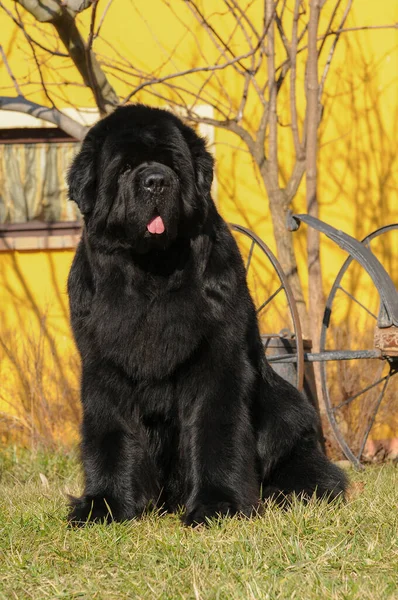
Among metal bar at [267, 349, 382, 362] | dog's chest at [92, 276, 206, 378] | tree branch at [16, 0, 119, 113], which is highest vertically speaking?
tree branch at [16, 0, 119, 113]

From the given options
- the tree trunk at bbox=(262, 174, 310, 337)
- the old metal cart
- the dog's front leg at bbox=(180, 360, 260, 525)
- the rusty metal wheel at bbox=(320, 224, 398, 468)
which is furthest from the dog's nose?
the tree trunk at bbox=(262, 174, 310, 337)

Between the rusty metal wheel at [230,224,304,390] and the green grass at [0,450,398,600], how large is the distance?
1.20 metres

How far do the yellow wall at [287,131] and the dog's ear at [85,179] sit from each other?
10.3ft

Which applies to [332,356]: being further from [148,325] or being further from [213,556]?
[213,556]

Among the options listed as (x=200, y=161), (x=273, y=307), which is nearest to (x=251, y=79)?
(x=273, y=307)

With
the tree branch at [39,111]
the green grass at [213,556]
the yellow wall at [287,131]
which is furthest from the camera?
the yellow wall at [287,131]

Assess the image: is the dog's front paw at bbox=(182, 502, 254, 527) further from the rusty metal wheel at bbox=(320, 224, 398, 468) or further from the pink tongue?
the rusty metal wheel at bbox=(320, 224, 398, 468)

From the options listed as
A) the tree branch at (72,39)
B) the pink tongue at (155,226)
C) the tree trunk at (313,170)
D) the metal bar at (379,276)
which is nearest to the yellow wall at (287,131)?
the tree trunk at (313,170)

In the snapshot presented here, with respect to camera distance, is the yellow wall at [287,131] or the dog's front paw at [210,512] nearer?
the dog's front paw at [210,512]

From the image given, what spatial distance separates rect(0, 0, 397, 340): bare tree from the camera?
14.1 feet

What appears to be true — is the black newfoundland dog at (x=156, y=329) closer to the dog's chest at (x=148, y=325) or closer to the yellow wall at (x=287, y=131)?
the dog's chest at (x=148, y=325)

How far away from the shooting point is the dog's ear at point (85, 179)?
8.68 ft

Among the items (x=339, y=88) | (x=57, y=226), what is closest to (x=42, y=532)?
(x=57, y=226)

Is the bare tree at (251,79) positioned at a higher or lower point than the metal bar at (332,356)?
higher
